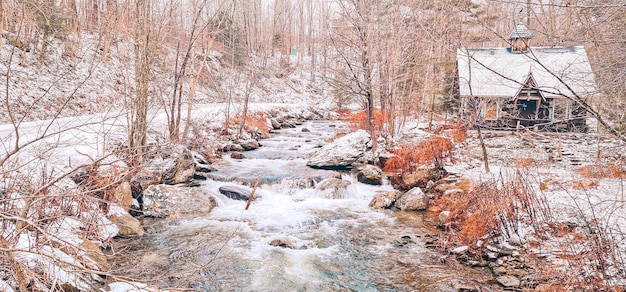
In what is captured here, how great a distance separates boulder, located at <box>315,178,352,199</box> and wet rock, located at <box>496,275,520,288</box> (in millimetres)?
5568

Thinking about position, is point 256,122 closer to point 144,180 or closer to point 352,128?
point 352,128

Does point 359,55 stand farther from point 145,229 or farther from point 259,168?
point 145,229

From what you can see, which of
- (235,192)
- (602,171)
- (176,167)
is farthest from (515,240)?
(176,167)

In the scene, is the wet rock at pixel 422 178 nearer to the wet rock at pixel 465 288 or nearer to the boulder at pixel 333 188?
the boulder at pixel 333 188

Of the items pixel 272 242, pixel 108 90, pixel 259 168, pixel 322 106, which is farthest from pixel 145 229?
pixel 322 106

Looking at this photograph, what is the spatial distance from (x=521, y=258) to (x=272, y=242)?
4.75 meters

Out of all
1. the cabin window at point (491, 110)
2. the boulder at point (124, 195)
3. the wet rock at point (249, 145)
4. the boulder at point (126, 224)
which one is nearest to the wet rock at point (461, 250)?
the boulder at point (126, 224)

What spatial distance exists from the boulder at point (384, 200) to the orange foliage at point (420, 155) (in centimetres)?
207

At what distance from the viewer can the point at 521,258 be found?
638 cm

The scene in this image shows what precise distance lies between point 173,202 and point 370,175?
6.16 m

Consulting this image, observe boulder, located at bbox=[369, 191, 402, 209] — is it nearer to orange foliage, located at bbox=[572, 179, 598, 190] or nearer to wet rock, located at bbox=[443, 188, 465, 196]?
wet rock, located at bbox=[443, 188, 465, 196]

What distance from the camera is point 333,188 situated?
36.7ft

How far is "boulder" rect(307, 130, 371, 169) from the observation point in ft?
44.7

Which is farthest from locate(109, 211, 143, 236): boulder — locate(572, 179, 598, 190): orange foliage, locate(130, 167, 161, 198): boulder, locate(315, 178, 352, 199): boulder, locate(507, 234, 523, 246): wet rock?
locate(572, 179, 598, 190): orange foliage
